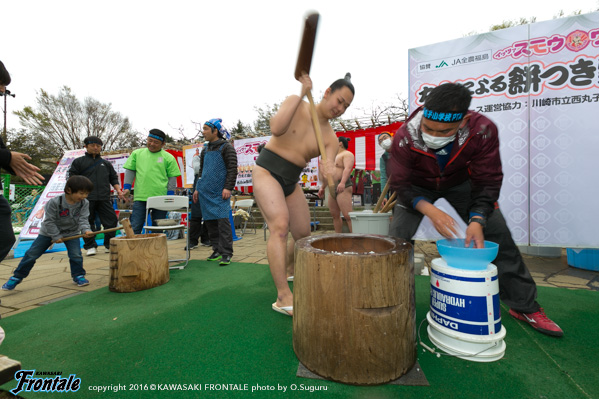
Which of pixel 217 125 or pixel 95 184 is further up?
pixel 217 125

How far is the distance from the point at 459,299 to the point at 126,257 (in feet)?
8.72

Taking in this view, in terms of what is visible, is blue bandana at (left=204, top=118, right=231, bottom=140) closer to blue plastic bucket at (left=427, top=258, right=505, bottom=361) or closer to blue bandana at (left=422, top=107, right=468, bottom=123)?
blue bandana at (left=422, top=107, right=468, bottom=123)

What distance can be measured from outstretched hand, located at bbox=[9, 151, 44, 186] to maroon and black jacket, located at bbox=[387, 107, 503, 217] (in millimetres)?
2285

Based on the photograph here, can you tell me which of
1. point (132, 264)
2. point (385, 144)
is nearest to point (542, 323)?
point (385, 144)

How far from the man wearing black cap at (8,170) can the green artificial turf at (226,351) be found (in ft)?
2.02

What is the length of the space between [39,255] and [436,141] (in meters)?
3.63

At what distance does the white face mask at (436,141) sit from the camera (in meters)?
1.61

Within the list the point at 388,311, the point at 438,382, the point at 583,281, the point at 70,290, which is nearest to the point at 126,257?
the point at 70,290

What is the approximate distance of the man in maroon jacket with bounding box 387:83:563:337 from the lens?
1522 millimetres

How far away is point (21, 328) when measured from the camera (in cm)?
188

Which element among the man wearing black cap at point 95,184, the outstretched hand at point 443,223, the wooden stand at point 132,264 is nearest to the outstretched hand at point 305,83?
the outstretched hand at point 443,223

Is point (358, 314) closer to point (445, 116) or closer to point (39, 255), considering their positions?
point (445, 116)

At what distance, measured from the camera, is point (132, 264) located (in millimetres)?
2557

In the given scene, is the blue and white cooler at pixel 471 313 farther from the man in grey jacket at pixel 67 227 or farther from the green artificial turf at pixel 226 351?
the man in grey jacket at pixel 67 227
